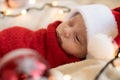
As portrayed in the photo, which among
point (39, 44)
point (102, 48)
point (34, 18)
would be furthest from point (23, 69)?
point (34, 18)

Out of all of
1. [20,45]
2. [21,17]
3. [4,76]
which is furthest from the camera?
[21,17]

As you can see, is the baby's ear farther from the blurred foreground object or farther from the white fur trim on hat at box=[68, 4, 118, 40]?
the blurred foreground object

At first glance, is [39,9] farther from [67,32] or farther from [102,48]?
[102,48]

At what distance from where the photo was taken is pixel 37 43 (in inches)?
32.4

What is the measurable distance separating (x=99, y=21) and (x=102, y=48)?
0.56 feet

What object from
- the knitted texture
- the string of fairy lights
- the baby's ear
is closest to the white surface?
the string of fairy lights

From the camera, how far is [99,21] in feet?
2.72

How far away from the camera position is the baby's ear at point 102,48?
67cm

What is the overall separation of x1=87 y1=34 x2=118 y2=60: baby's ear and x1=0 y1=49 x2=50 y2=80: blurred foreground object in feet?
0.95

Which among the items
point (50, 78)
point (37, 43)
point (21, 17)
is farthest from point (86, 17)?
point (50, 78)

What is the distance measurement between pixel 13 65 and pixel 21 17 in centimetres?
66

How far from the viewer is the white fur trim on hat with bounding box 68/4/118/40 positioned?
32.1 inches

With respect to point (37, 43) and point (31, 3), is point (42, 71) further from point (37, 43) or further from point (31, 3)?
point (31, 3)

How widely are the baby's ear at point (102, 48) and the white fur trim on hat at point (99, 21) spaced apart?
0.10m
